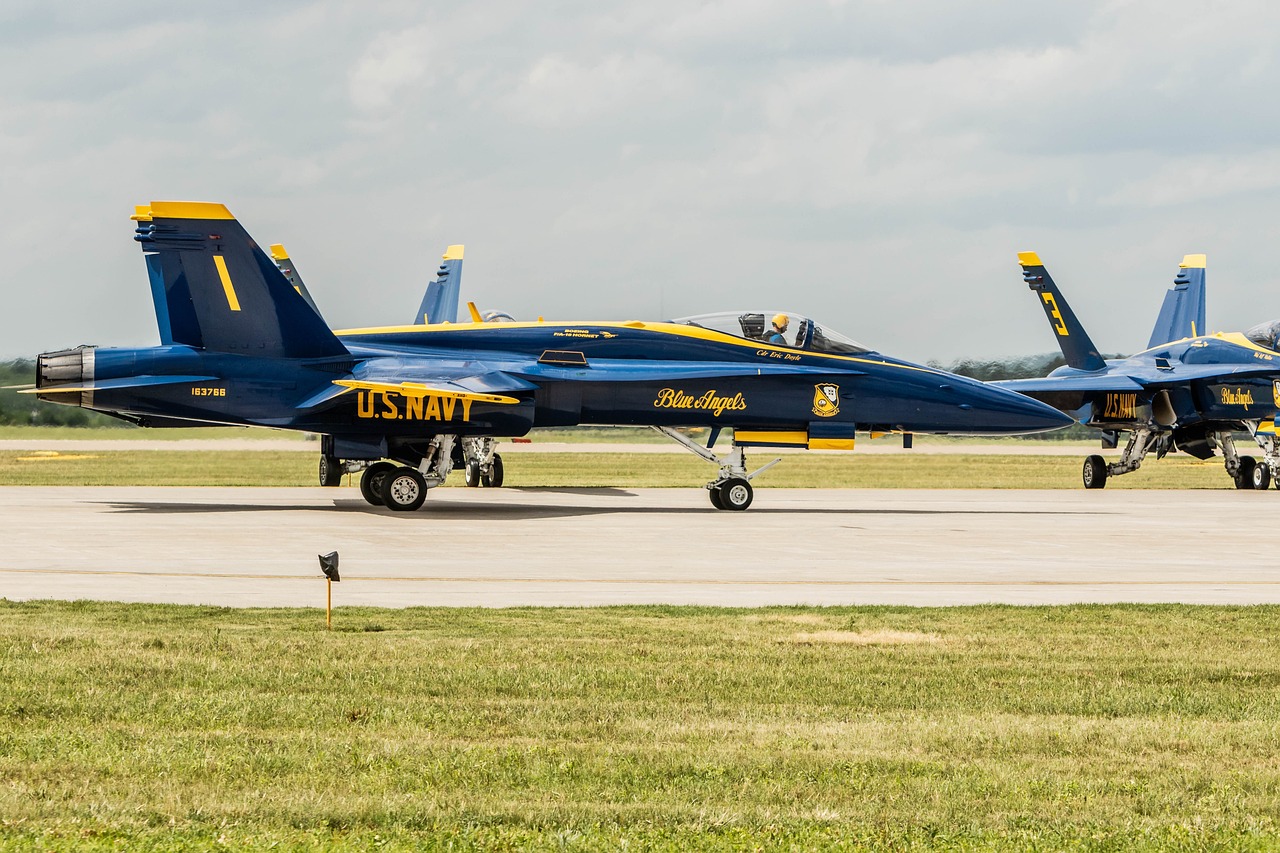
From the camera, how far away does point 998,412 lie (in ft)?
80.4

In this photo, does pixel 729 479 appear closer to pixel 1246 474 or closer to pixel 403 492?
pixel 403 492

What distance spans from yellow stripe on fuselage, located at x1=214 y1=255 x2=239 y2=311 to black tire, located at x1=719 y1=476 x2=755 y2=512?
823cm

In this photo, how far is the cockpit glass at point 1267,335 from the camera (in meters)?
33.5

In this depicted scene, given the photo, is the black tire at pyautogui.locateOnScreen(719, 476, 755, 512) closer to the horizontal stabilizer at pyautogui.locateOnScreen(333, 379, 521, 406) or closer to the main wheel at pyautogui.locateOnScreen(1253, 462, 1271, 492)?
the horizontal stabilizer at pyautogui.locateOnScreen(333, 379, 521, 406)

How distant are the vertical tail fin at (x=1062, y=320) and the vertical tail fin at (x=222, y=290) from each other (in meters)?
20.4

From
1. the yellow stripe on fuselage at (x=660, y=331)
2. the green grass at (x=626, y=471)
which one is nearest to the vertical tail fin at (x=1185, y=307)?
the green grass at (x=626, y=471)

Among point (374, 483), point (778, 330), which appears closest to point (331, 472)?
point (374, 483)

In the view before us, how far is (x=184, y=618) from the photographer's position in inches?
420

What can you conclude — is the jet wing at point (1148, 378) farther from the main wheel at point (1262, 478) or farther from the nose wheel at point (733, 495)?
the nose wheel at point (733, 495)

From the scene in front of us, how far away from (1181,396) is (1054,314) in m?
4.14

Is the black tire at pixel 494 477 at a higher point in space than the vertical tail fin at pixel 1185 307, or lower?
lower

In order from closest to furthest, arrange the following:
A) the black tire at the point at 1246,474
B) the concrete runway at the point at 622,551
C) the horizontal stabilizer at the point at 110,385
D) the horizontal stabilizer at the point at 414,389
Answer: the concrete runway at the point at 622,551
the horizontal stabilizer at the point at 110,385
the horizontal stabilizer at the point at 414,389
the black tire at the point at 1246,474

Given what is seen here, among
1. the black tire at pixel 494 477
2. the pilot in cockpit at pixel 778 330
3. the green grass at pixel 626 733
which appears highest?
the pilot in cockpit at pixel 778 330

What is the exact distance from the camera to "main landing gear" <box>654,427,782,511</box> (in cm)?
2395
